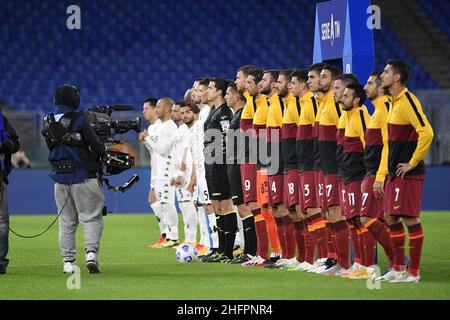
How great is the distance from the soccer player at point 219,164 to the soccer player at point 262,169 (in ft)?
2.42

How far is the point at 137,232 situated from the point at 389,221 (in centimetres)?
987

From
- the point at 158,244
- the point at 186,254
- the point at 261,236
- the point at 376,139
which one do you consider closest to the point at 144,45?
the point at 158,244

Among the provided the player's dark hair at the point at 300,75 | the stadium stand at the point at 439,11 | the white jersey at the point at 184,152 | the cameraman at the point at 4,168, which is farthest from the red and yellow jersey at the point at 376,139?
the stadium stand at the point at 439,11

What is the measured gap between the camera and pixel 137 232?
19.3 m

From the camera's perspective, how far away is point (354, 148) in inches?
416

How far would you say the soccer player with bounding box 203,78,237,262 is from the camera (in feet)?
42.8

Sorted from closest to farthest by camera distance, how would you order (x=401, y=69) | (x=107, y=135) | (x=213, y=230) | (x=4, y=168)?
(x=401, y=69)
(x=4, y=168)
(x=107, y=135)
(x=213, y=230)

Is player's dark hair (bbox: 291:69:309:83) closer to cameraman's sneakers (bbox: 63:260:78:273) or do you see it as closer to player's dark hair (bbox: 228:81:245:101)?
player's dark hair (bbox: 228:81:245:101)

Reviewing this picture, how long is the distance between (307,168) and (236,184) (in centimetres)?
150

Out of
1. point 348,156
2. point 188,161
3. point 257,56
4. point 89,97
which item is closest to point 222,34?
point 257,56

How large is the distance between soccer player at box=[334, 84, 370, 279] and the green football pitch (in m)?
0.53

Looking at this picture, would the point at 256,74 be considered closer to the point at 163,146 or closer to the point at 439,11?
the point at 163,146

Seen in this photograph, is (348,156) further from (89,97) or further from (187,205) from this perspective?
(89,97)

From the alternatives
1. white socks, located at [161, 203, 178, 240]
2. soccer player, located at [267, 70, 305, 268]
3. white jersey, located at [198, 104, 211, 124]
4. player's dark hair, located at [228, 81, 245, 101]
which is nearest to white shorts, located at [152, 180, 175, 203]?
white socks, located at [161, 203, 178, 240]
